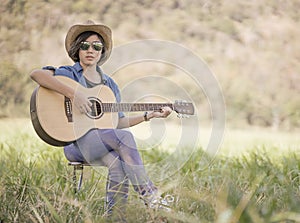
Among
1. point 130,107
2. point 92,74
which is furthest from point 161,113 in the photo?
point 92,74

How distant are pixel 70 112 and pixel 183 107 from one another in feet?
1.96

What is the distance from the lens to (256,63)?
419 inches

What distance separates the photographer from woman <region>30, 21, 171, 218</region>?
2.57 meters

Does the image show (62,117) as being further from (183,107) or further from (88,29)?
(183,107)

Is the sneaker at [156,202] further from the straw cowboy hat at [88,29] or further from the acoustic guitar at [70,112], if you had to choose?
the straw cowboy hat at [88,29]

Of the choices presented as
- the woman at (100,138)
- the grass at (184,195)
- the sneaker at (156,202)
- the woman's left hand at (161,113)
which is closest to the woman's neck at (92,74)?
the woman at (100,138)

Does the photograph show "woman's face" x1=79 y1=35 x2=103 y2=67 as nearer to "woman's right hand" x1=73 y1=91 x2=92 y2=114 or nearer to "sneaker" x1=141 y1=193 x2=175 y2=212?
"woman's right hand" x1=73 y1=91 x2=92 y2=114

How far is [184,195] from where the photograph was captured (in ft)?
7.91

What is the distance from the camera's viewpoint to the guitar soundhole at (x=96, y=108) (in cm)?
274

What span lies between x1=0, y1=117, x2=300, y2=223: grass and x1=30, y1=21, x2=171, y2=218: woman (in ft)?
0.32

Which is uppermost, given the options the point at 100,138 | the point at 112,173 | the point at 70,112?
the point at 70,112

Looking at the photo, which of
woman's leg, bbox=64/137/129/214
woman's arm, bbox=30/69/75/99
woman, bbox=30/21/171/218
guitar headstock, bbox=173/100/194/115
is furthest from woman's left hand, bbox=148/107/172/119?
woman's arm, bbox=30/69/75/99

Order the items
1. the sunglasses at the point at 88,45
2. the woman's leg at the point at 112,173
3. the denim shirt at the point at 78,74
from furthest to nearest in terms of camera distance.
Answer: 1. the sunglasses at the point at 88,45
2. the denim shirt at the point at 78,74
3. the woman's leg at the point at 112,173

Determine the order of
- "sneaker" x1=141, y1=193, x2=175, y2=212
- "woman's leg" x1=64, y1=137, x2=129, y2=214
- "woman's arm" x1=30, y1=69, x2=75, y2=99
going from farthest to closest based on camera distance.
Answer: "woman's arm" x1=30, y1=69, x2=75, y2=99 → "woman's leg" x1=64, y1=137, x2=129, y2=214 → "sneaker" x1=141, y1=193, x2=175, y2=212
